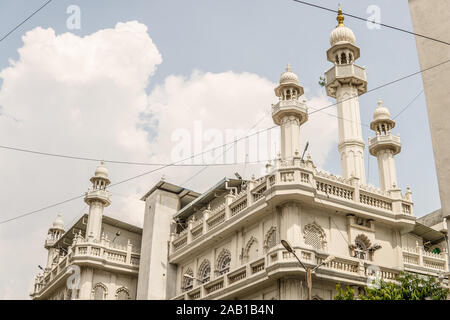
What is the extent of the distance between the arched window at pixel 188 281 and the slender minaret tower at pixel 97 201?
624 centimetres

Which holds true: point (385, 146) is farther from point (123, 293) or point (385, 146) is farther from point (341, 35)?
point (123, 293)


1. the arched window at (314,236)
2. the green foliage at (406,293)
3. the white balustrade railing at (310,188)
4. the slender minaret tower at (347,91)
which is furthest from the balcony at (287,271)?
the slender minaret tower at (347,91)

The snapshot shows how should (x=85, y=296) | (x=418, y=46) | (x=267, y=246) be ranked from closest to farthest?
(x=418, y=46)
(x=267, y=246)
(x=85, y=296)

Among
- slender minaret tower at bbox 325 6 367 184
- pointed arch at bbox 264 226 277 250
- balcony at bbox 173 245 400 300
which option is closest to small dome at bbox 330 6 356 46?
slender minaret tower at bbox 325 6 367 184

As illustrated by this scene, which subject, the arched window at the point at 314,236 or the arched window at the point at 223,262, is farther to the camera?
the arched window at the point at 223,262

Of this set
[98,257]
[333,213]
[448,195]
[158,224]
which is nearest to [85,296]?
[98,257]

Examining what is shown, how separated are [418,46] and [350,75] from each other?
1428 centimetres

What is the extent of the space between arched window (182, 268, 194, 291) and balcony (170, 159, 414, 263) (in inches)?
72.0

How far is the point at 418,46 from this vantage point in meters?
14.8

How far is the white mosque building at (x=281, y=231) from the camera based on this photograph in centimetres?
2239

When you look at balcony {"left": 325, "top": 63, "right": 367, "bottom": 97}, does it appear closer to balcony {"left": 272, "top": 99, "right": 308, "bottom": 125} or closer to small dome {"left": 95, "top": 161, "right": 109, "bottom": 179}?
balcony {"left": 272, "top": 99, "right": 308, "bottom": 125}

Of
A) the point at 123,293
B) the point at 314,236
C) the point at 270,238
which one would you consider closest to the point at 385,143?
the point at 314,236

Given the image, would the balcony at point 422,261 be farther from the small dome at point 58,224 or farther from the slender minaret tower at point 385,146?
the small dome at point 58,224
